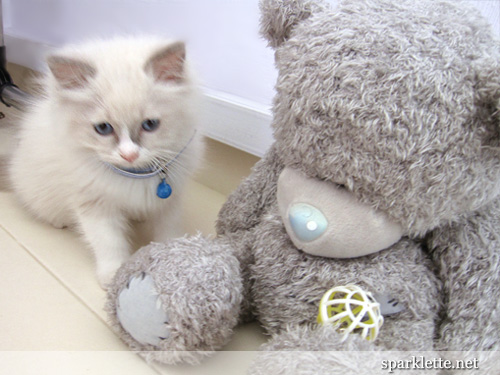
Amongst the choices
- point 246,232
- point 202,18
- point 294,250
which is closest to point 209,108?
point 202,18

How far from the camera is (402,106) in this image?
55 centimetres

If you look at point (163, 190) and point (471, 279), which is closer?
point (471, 279)

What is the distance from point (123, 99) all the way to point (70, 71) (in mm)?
107

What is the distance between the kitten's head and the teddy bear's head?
0.79 feet

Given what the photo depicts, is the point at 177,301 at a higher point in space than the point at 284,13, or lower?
lower

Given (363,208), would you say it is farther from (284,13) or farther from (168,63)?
(168,63)

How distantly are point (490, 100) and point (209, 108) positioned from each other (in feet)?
2.61

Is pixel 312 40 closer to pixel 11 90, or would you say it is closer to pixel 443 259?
pixel 443 259

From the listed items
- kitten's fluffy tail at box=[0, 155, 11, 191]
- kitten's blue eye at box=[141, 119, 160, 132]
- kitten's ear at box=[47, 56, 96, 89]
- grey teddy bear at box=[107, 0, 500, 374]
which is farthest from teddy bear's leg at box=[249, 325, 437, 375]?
kitten's fluffy tail at box=[0, 155, 11, 191]

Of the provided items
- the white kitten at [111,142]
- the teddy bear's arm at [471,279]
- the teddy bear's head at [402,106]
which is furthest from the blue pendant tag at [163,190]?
the teddy bear's arm at [471,279]

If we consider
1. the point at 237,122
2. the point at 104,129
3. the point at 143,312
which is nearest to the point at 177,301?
the point at 143,312

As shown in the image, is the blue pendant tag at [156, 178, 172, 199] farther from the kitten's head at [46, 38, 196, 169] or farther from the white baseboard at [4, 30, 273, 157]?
the white baseboard at [4, 30, 273, 157]

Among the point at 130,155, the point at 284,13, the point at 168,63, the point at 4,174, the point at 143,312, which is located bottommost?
the point at 4,174

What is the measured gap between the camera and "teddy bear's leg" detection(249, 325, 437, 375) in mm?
536
